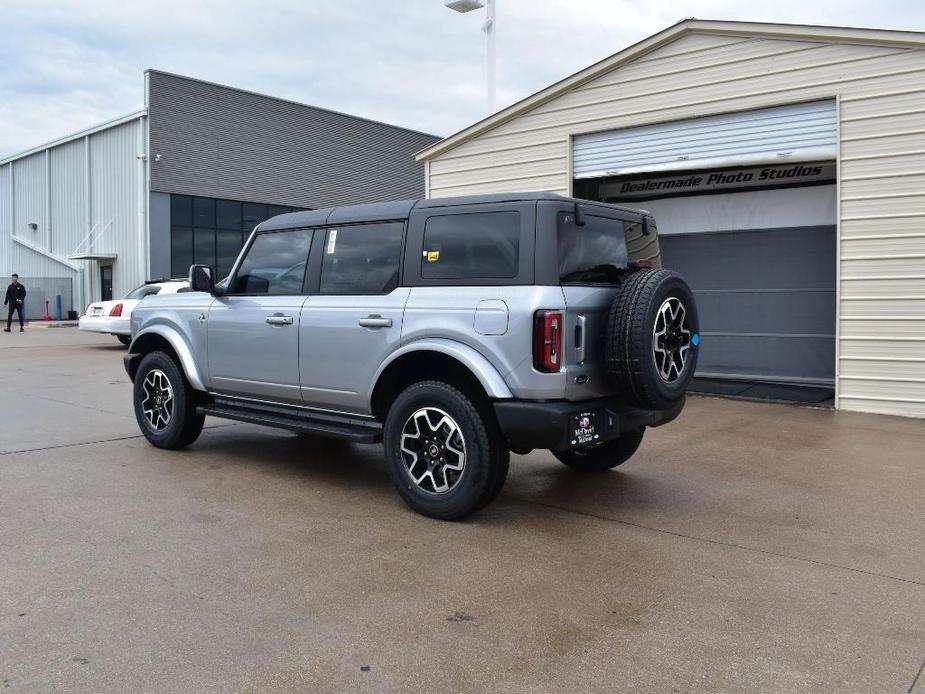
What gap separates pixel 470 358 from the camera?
15.6 ft

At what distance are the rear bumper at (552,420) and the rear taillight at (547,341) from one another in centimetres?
23

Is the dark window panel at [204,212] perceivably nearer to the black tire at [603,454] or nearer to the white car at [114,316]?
the white car at [114,316]

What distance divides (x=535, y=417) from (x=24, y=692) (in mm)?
2701

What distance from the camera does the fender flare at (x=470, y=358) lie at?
465 centimetres

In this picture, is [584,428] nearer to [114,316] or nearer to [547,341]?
[547,341]

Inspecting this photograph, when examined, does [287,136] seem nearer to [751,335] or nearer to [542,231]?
Result: [751,335]

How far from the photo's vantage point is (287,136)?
A: 3294 cm

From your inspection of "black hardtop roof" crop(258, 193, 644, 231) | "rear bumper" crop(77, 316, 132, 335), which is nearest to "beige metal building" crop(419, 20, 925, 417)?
"black hardtop roof" crop(258, 193, 644, 231)

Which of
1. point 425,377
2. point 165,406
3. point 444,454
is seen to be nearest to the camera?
point 444,454

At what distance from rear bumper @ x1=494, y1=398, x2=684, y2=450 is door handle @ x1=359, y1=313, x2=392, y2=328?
98 centimetres

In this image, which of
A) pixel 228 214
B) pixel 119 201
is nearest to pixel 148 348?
pixel 119 201

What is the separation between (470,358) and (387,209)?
1393mm

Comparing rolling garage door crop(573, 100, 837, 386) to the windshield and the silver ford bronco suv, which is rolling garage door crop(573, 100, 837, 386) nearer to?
the silver ford bronco suv

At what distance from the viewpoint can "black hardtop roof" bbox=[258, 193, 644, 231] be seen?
4941 mm
